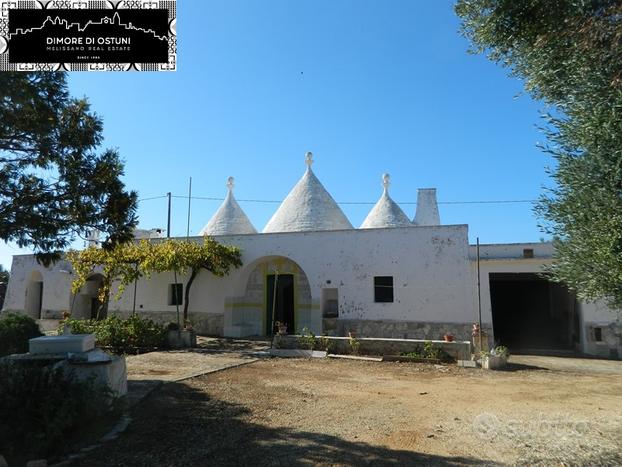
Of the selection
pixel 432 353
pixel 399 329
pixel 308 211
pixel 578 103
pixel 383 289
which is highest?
pixel 308 211

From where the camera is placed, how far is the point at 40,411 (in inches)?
186

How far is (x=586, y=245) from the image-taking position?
498 cm

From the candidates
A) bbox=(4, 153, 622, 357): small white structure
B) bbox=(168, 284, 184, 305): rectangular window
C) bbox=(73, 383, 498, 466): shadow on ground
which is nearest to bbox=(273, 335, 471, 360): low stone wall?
bbox=(4, 153, 622, 357): small white structure

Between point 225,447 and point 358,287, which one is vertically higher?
point 358,287

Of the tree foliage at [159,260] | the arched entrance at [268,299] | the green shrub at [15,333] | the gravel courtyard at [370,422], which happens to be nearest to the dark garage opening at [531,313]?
the arched entrance at [268,299]

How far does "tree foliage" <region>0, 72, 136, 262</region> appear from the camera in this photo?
20.7 ft

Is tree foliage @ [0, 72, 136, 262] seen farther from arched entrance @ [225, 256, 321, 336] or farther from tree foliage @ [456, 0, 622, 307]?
arched entrance @ [225, 256, 321, 336]

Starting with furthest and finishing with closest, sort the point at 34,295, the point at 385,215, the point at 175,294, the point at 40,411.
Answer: the point at 34,295, the point at 385,215, the point at 175,294, the point at 40,411

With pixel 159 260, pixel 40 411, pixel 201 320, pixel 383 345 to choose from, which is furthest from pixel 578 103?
pixel 201 320

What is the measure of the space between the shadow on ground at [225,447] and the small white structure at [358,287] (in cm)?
956

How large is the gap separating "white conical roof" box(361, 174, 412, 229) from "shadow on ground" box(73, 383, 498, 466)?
14482 millimetres

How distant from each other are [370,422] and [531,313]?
1816 cm

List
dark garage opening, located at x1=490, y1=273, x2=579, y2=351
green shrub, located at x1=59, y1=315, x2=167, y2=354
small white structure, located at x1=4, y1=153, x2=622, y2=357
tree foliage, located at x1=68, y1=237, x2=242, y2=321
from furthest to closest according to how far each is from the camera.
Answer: dark garage opening, located at x1=490, y1=273, x2=579, y2=351 < tree foliage, located at x1=68, y1=237, x2=242, y2=321 < small white structure, located at x1=4, y1=153, x2=622, y2=357 < green shrub, located at x1=59, y1=315, x2=167, y2=354

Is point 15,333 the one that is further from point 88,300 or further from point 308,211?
point 308,211
